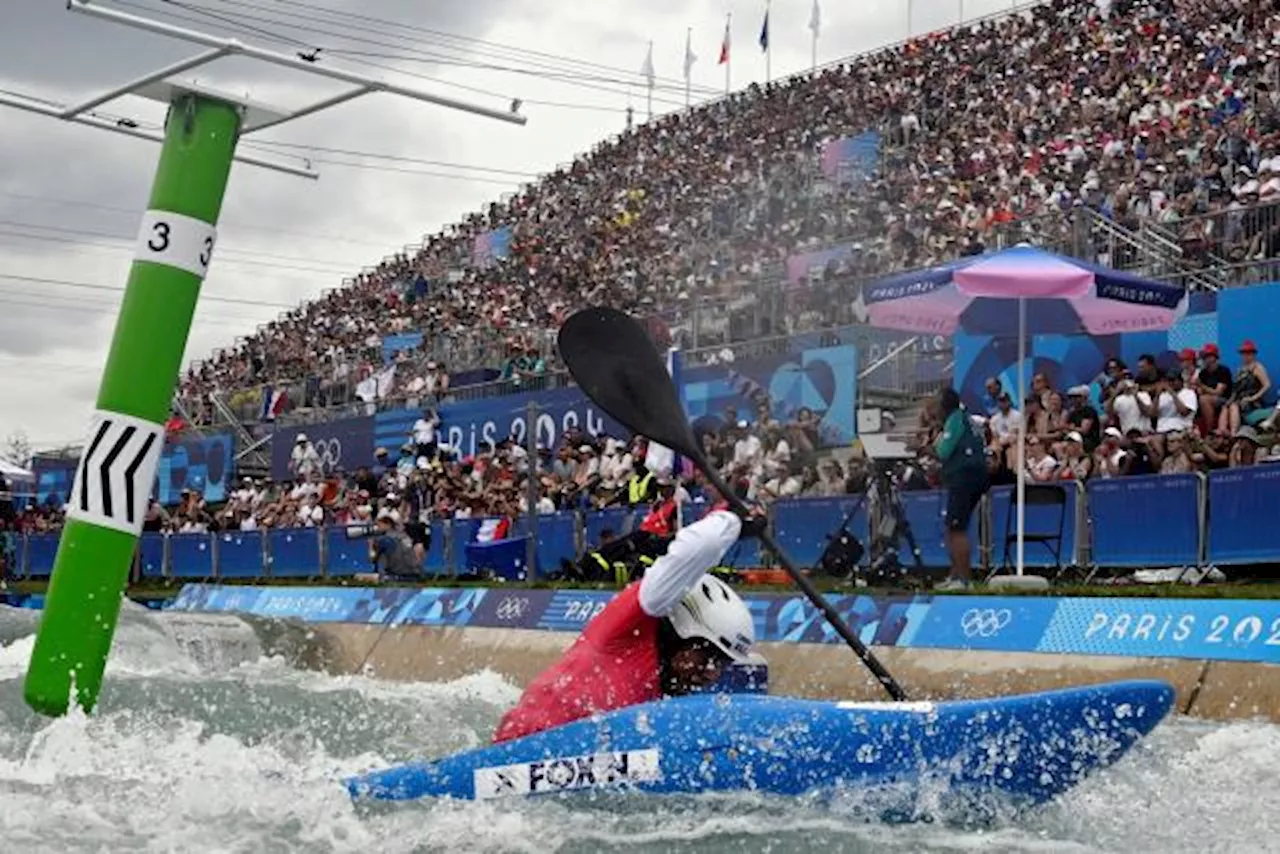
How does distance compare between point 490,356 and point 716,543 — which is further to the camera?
point 490,356

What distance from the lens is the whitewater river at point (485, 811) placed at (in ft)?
20.1

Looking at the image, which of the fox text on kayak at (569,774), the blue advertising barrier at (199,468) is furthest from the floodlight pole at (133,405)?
the blue advertising barrier at (199,468)

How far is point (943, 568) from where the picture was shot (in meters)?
14.2

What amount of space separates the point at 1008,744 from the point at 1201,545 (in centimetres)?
668

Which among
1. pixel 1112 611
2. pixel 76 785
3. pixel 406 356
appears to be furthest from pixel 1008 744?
pixel 406 356

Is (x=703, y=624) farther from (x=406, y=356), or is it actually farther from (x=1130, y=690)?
(x=406, y=356)

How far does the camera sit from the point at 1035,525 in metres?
13.7

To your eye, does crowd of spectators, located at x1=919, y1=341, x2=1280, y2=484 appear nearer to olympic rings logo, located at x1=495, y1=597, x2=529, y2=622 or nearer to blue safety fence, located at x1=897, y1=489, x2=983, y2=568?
blue safety fence, located at x1=897, y1=489, x2=983, y2=568

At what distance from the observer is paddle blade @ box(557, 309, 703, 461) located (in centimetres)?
791

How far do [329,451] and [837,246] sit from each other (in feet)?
29.6

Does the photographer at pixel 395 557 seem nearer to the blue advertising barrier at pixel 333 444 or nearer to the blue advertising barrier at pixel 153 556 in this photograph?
the blue advertising barrier at pixel 153 556

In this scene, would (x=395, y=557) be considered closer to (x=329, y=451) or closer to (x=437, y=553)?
(x=437, y=553)

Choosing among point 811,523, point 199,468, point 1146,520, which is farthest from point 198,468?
point 1146,520

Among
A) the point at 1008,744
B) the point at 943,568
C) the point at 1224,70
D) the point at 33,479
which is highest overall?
the point at 1224,70
